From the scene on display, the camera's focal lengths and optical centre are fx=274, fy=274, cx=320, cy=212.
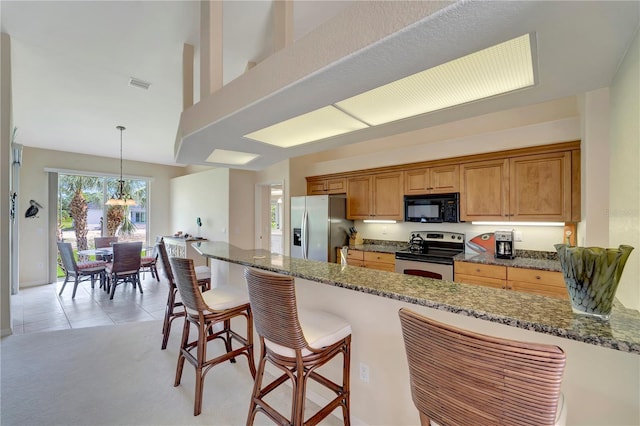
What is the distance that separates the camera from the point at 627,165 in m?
1.06

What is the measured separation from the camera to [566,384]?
104 centimetres

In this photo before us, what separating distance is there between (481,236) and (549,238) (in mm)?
686

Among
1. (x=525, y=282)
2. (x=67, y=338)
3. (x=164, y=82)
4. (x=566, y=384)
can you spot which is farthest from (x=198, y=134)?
(x=525, y=282)

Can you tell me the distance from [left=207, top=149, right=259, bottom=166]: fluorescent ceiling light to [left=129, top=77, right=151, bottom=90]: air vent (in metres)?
1.24

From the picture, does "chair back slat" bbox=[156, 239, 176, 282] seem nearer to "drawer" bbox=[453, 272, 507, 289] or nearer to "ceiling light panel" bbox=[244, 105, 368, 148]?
"ceiling light panel" bbox=[244, 105, 368, 148]

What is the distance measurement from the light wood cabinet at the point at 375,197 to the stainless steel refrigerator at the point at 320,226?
0.67 ft

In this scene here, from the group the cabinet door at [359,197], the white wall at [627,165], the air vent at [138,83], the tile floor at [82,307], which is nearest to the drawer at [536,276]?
the white wall at [627,165]

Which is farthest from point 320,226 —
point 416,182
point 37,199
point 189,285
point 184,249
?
point 37,199

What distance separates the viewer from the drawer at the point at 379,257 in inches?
154

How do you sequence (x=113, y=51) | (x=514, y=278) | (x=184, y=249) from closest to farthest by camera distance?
(x=113, y=51) → (x=514, y=278) → (x=184, y=249)

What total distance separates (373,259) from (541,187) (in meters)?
2.20

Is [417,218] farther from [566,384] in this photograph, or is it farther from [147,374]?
[147,374]

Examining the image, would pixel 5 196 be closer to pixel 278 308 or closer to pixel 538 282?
pixel 278 308

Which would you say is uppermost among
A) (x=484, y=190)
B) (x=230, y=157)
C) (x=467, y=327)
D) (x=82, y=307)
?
(x=230, y=157)
